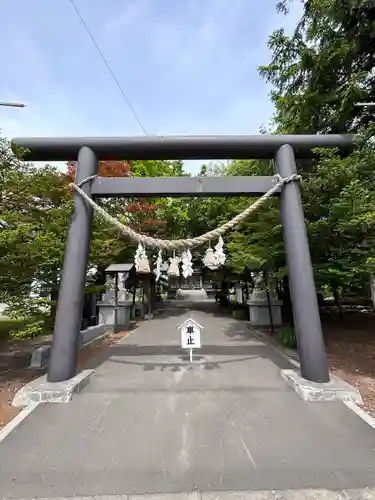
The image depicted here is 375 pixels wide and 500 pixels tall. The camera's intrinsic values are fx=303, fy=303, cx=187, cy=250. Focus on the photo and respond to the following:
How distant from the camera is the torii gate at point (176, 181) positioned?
5.55 metres

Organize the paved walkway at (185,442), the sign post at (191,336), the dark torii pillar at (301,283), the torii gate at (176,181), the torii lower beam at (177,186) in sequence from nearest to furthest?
the paved walkway at (185,442), the dark torii pillar at (301,283), the torii gate at (176,181), the torii lower beam at (177,186), the sign post at (191,336)

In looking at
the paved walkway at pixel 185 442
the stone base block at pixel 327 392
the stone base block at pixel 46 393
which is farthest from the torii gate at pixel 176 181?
the paved walkway at pixel 185 442

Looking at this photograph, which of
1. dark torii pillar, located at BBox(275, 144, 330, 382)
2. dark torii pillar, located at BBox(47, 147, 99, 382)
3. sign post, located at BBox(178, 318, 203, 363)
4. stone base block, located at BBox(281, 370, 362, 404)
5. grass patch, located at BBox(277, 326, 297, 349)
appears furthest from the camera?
grass patch, located at BBox(277, 326, 297, 349)

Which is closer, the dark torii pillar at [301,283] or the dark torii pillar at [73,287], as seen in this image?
the dark torii pillar at [301,283]

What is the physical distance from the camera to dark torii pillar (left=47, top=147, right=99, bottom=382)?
5336mm

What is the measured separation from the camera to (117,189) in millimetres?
6125

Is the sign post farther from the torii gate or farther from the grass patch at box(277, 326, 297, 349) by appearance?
the grass patch at box(277, 326, 297, 349)

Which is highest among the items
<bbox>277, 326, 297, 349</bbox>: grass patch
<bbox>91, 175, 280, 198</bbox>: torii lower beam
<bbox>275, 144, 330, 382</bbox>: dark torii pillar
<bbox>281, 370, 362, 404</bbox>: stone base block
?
<bbox>91, 175, 280, 198</bbox>: torii lower beam

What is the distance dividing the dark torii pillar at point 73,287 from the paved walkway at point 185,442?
0.71 metres

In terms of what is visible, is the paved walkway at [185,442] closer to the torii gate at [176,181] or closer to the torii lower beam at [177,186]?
the torii gate at [176,181]

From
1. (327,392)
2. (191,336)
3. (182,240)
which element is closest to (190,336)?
(191,336)

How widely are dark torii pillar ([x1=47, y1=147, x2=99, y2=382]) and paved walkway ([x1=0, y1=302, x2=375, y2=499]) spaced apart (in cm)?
71

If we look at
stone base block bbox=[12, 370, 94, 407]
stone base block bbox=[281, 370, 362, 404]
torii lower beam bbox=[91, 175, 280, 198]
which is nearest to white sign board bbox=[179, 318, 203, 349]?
stone base block bbox=[281, 370, 362, 404]

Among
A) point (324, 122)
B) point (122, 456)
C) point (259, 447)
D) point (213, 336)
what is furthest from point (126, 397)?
point (324, 122)
